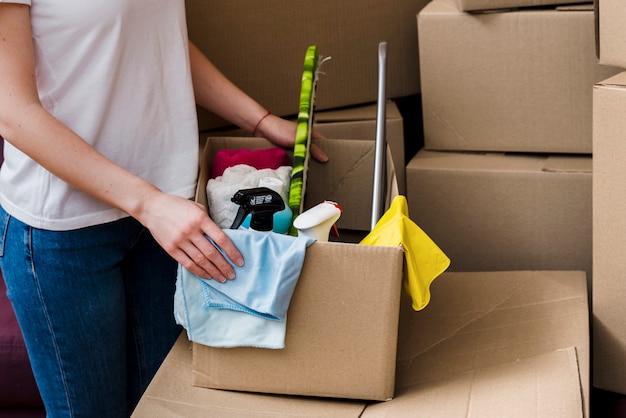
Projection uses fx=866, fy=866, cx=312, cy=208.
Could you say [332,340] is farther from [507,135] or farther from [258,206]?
[507,135]

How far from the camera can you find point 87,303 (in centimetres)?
112

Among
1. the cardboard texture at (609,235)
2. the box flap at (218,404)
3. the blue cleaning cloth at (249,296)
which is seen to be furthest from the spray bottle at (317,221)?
the cardboard texture at (609,235)

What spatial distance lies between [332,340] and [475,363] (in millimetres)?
240

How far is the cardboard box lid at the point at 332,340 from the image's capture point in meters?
1.00

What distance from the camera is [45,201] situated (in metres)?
1.08

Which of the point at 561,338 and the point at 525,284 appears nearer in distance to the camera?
the point at 561,338

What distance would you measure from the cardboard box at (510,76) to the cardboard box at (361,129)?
0.07 m

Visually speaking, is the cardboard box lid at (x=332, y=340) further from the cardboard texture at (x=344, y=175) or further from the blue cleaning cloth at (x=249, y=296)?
the cardboard texture at (x=344, y=175)

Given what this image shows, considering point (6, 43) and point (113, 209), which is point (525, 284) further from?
point (6, 43)

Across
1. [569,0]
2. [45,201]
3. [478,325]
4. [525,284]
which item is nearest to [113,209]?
[45,201]

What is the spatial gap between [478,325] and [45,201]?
63 centimetres

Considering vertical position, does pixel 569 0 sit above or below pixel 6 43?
below

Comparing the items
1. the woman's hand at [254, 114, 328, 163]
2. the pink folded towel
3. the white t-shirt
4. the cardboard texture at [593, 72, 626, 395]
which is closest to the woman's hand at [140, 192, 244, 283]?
the white t-shirt

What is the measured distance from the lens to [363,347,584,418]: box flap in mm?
1026
